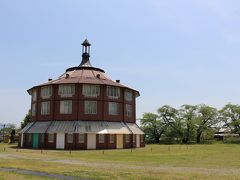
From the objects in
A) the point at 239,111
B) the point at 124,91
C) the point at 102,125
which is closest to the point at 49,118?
the point at 102,125

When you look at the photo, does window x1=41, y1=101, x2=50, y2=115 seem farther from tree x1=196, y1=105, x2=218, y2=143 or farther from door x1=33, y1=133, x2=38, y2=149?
tree x1=196, y1=105, x2=218, y2=143

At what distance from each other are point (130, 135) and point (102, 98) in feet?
25.9

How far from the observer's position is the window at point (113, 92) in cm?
5434

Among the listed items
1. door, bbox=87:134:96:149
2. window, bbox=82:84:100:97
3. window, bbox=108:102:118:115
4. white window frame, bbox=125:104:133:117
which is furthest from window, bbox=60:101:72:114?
white window frame, bbox=125:104:133:117

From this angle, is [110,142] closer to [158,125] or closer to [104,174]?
[104,174]

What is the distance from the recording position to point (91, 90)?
53.1 m

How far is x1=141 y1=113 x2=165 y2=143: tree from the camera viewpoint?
9106cm

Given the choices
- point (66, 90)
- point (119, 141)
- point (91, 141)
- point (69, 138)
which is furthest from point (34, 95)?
point (119, 141)

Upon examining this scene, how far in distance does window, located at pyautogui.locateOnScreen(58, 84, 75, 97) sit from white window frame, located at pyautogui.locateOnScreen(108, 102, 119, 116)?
667cm

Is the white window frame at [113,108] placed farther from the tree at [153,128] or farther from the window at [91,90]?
the tree at [153,128]

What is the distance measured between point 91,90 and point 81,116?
184 inches

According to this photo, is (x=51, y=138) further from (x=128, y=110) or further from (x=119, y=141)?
(x=128, y=110)

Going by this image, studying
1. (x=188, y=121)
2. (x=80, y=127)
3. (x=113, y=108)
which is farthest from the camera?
(x=188, y=121)

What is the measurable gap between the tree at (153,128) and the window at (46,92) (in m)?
43.0
